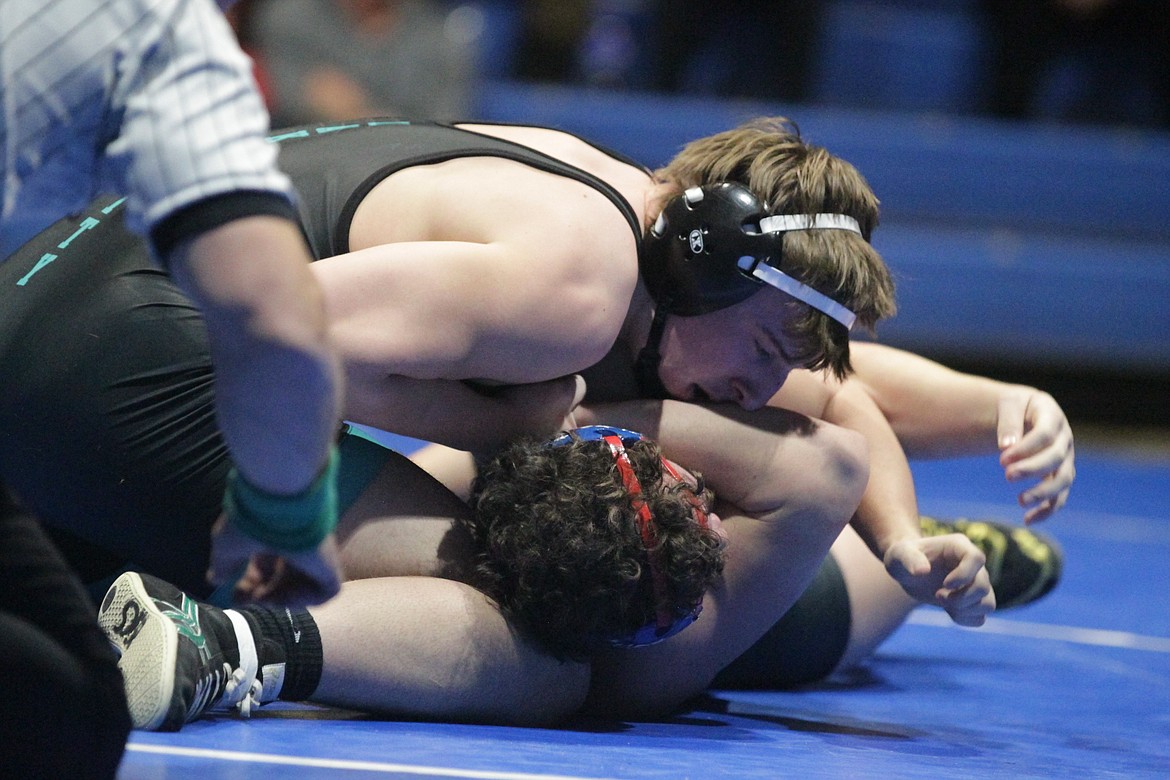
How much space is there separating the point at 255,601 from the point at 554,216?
91 cm

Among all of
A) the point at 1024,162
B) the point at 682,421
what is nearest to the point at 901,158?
the point at 1024,162

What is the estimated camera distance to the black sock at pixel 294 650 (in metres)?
2.15

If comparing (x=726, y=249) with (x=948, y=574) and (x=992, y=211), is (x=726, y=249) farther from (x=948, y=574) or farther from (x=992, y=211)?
(x=992, y=211)

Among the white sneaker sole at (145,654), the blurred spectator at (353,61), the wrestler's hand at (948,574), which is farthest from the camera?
the blurred spectator at (353,61)

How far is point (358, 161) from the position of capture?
7.95 ft

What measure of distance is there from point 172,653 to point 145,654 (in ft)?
0.14

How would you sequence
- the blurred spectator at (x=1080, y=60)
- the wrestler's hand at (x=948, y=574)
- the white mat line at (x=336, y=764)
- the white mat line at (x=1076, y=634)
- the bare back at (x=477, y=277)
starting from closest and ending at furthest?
the white mat line at (x=336, y=764)
the bare back at (x=477, y=277)
the wrestler's hand at (x=948, y=574)
the white mat line at (x=1076, y=634)
the blurred spectator at (x=1080, y=60)

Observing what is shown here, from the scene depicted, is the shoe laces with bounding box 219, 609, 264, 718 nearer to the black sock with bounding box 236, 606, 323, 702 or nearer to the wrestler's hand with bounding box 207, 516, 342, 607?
the black sock with bounding box 236, 606, 323, 702

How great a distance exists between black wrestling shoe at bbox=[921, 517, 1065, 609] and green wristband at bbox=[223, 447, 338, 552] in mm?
2016

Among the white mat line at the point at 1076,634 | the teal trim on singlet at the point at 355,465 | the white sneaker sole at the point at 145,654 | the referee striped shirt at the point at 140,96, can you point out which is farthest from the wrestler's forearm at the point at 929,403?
the referee striped shirt at the point at 140,96

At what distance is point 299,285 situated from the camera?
1299 mm

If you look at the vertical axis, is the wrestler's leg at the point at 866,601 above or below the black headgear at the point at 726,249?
below

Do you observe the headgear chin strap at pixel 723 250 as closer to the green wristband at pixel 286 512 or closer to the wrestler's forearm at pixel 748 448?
the wrestler's forearm at pixel 748 448

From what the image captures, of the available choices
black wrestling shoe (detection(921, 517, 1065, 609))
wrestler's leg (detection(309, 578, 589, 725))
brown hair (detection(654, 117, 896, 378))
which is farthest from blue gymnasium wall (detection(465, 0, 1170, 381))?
wrestler's leg (detection(309, 578, 589, 725))
